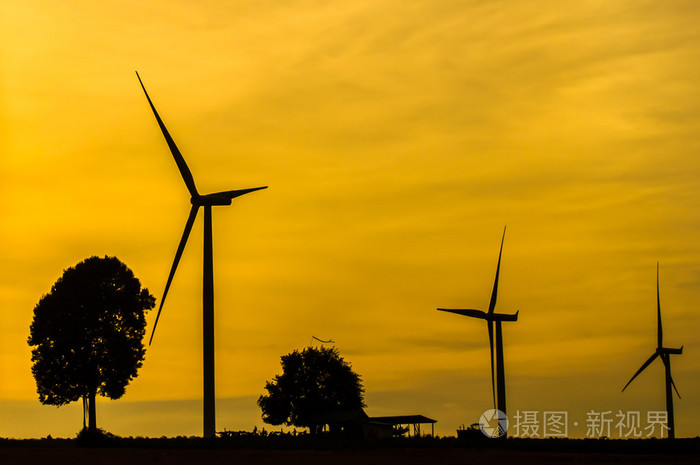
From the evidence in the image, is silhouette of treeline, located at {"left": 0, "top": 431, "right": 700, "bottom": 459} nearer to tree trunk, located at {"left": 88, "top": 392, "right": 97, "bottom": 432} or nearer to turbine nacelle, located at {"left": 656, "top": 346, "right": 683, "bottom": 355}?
tree trunk, located at {"left": 88, "top": 392, "right": 97, "bottom": 432}

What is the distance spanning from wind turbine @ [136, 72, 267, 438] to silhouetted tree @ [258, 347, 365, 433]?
87468 millimetres

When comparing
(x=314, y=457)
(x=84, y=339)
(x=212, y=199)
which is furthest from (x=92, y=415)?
(x=314, y=457)

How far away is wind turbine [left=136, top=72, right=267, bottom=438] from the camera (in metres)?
96.1

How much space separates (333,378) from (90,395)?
2883 inches

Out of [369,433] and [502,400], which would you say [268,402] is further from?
[502,400]

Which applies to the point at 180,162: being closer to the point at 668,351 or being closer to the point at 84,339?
the point at 84,339

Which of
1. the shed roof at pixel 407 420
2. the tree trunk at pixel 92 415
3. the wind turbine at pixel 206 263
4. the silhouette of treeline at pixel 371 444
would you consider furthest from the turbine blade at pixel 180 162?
the shed roof at pixel 407 420

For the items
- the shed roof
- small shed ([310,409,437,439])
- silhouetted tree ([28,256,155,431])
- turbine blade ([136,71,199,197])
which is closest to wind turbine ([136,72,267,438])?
turbine blade ([136,71,199,197])

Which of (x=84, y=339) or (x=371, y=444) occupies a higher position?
(x=84, y=339)

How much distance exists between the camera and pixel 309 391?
194m

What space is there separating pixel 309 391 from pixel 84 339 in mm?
71439

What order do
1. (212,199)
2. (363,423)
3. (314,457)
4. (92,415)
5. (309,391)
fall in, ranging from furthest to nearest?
1. (309,391)
2. (363,423)
3. (92,415)
4. (212,199)
5. (314,457)

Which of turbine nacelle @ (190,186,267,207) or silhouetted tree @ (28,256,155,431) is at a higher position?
turbine nacelle @ (190,186,267,207)

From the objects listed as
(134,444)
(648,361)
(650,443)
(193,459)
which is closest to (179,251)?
(134,444)
